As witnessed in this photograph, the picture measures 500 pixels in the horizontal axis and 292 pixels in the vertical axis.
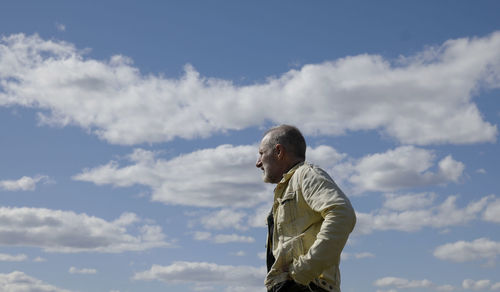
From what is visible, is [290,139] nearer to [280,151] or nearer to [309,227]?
[280,151]

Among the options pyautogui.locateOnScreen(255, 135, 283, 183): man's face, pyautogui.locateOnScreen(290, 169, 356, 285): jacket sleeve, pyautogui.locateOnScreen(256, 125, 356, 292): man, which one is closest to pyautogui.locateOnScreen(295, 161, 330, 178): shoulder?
pyautogui.locateOnScreen(256, 125, 356, 292): man

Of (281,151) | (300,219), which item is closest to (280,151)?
(281,151)

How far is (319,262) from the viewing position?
583 centimetres

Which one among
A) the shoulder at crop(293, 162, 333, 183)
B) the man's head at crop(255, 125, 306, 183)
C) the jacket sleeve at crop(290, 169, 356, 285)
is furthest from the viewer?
the man's head at crop(255, 125, 306, 183)

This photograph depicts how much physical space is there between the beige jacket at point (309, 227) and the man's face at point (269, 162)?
214 mm

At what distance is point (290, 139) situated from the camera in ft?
22.3

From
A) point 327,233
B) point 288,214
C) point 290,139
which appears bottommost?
point 327,233

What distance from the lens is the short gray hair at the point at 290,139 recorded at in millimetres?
6797

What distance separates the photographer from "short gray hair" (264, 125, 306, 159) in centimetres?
680

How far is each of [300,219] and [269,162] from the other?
0.86 meters

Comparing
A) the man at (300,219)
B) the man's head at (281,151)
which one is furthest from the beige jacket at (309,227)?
the man's head at (281,151)

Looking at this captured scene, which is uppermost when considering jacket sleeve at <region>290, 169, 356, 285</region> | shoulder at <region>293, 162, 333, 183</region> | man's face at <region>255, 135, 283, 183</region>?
man's face at <region>255, 135, 283, 183</region>

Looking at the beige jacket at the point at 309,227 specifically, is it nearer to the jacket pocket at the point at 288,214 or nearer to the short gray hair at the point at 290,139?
the jacket pocket at the point at 288,214

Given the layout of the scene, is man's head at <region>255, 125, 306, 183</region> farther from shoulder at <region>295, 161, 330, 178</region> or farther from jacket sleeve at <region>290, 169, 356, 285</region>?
jacket sleeve at <region>290, 169, 356, 285</region>
